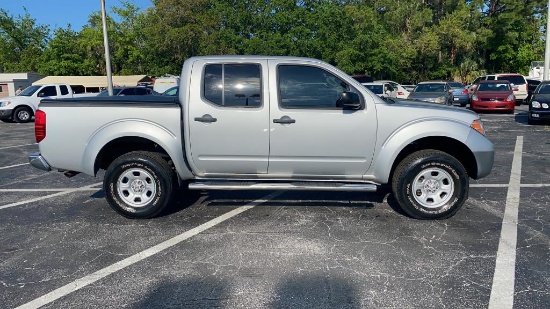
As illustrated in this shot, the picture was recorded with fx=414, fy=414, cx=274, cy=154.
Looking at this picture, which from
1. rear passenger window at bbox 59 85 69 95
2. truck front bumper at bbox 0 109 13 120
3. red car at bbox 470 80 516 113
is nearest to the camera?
red car at bbox 470 80 516 113

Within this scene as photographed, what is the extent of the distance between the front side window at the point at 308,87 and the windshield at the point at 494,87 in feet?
53.5

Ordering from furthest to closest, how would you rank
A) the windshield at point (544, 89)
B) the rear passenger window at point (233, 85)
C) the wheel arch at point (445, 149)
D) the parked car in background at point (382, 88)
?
the parked car in background at point (382, 88) < the windshield at point (544, 89) < the wheel arch at point (445, 149) < the rear passenger window at point (233, 85)

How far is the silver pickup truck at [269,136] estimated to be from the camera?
477 cm

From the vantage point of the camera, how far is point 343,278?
3539mm

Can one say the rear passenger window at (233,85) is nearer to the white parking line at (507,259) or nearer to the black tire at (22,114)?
the white parking line at (507,259)

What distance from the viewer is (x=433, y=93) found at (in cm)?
1714

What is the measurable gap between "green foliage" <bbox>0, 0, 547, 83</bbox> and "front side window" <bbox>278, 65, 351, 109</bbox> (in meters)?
30.9

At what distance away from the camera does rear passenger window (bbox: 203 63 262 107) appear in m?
4.84

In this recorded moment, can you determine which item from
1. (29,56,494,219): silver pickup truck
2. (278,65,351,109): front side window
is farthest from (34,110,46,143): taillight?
(278,65,351,109): front side window

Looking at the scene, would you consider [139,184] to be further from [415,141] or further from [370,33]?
[370,33]

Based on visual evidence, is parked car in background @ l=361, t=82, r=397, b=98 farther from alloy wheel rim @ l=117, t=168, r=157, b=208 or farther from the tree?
the tree

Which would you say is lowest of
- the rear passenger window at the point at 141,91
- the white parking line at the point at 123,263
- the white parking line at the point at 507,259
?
the white parking line at the point at 507,259

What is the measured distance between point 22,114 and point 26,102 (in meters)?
0.58

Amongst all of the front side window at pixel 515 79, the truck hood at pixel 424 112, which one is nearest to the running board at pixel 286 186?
the truck hood at pixel 424 112
